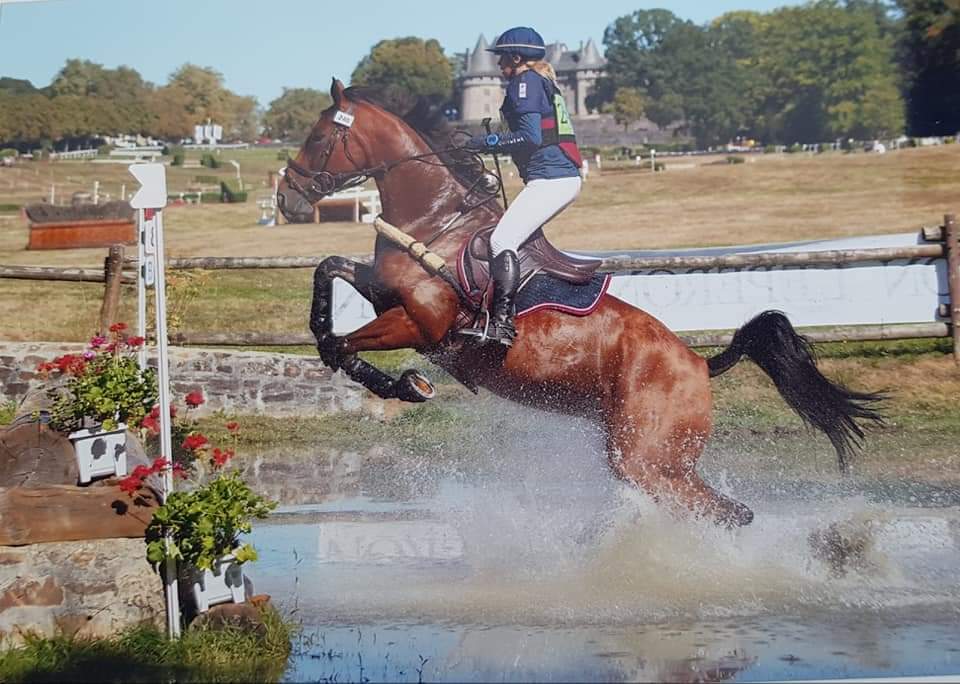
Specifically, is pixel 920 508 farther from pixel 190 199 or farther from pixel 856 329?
pixel 190 199

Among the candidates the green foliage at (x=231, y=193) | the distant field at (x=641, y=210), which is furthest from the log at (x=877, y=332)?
the green foliage at (x=231, y=193)

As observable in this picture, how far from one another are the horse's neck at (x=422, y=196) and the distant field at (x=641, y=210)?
43 centimetres

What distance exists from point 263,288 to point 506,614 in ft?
10.5

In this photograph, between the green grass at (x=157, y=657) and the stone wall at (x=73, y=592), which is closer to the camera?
the green grass at (x=157, y=657)

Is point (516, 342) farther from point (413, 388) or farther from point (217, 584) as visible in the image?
point (217, 584)

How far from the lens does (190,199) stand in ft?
23.6

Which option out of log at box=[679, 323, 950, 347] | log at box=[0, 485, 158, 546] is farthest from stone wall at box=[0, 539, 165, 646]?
log at box=[679, 323, 950, 347]

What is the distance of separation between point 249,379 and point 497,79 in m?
2.83

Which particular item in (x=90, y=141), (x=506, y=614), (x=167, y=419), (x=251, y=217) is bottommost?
(x=506, y=614)

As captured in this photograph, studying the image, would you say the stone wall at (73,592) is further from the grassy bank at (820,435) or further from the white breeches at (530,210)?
the grassy bank at (820,435)

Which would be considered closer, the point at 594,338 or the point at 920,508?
the point at 594,338

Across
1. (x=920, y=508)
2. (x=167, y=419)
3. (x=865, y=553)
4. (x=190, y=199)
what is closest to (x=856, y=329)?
(x=920, y=508)

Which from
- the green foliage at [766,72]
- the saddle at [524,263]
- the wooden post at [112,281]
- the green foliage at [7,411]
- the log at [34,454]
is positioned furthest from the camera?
the green foliage at [7,411]

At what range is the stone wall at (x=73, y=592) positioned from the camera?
4398 millimetres
